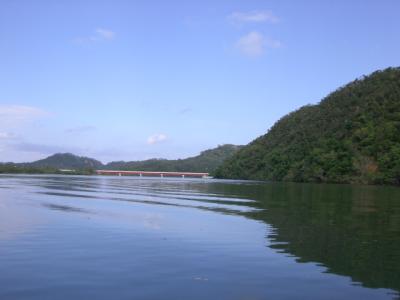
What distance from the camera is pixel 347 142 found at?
148 m

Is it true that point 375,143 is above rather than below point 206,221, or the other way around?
above

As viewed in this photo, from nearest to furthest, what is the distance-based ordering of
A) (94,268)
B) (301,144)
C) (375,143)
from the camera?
1. (94,268)
2. (375,143)
3. (301,144)

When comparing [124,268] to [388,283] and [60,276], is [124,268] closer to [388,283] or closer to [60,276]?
[60,276]

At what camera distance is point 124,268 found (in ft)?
52.6

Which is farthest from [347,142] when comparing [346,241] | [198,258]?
[198,258]

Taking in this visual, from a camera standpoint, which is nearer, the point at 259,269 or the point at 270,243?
the point at 259,269

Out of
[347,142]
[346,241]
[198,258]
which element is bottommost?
[198,258]

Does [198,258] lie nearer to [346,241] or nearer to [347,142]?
[346,241]

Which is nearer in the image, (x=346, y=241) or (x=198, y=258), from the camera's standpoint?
(x=198, y=258)

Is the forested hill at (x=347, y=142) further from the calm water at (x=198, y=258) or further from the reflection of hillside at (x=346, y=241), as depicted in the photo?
the calm water at (x=198, y=258)

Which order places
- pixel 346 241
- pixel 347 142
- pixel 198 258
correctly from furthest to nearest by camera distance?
pixel 347 142 < pixel 346 241 < pixel 198 258

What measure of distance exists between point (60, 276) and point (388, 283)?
9482mm

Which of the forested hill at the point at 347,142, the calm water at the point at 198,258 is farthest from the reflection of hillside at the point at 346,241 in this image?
the forested hill at the point at 347,142

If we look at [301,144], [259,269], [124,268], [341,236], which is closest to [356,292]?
[259,269]
